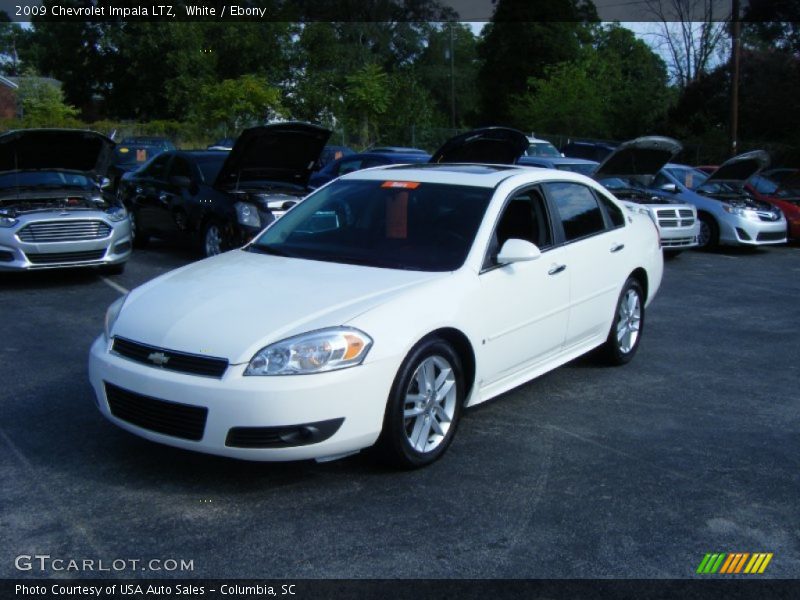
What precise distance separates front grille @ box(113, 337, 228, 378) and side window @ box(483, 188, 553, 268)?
1978 millimetres

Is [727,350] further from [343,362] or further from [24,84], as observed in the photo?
[24,84]

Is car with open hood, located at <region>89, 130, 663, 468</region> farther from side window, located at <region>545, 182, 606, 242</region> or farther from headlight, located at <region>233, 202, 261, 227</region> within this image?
headlight, located at <region>233, 202, 261, 227</region>

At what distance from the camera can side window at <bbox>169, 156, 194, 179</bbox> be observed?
12.1 m

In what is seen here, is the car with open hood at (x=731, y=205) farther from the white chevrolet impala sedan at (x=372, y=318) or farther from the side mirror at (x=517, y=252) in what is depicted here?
the side mirror at (x=517, y=252)

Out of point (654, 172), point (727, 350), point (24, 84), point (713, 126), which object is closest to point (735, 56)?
point (713, 126)

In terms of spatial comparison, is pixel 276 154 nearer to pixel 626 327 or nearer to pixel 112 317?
pixel 626 327

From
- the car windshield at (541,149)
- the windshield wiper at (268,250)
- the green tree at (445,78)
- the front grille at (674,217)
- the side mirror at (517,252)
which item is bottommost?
the front grille at (674,217)

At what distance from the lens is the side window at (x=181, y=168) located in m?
12.1


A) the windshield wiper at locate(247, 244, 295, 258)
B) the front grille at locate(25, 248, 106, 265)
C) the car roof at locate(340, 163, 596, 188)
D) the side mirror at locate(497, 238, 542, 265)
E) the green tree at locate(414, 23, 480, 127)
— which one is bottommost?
the front grille at locate(25, 248, 106, 265)

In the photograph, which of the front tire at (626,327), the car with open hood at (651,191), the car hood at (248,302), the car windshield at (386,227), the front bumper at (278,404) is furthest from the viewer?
the car with open hood at (651,191)

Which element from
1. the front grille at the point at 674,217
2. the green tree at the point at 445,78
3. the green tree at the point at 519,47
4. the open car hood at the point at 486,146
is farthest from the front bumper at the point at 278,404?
the green tree at the point at 445,78

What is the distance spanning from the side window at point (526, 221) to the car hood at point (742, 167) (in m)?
9.09

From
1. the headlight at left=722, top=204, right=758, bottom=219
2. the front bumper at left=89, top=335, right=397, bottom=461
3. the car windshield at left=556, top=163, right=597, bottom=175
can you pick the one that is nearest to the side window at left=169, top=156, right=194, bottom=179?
the car windshield at left=556, top=163, right=597, bottom=175

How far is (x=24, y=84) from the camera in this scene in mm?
47875
